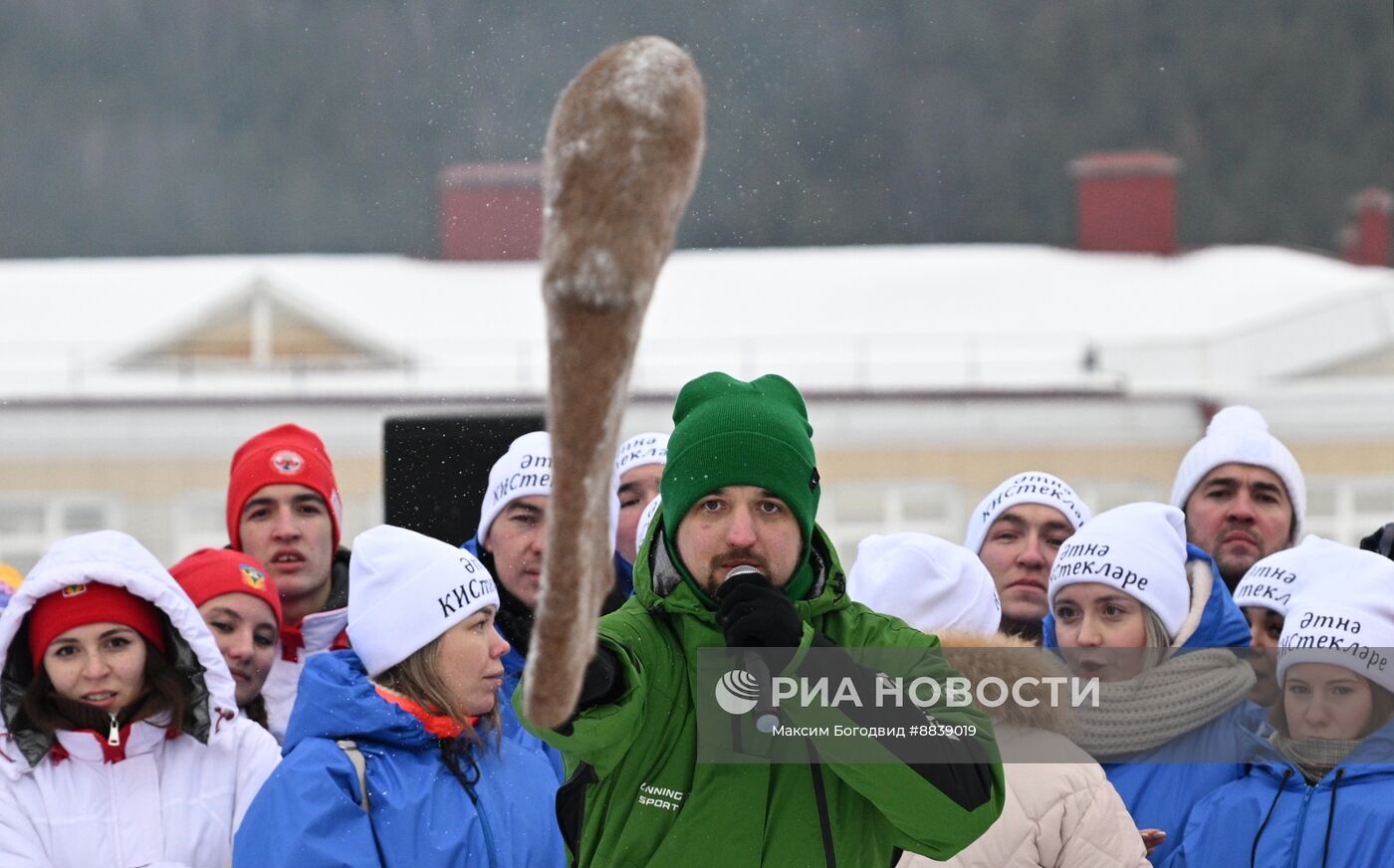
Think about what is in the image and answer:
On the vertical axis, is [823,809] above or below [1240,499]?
below

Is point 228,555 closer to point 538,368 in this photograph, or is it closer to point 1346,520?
point 1346,520

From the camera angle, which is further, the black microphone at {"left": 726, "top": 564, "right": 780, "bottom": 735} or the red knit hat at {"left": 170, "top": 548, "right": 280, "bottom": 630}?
the red knit hat at {"left": 170, "top": 548, "right": 280, "bottom": 630}

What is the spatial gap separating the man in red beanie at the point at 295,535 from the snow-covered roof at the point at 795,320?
13.6m

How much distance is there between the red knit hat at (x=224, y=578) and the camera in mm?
3914

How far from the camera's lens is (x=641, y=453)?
14.4ft

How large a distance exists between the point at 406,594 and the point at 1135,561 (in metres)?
1.23

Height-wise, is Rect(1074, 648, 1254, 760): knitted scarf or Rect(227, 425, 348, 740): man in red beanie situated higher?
Rect(227, 425, 348, 740): man in red beanie

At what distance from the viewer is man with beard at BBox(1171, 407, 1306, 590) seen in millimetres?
4258

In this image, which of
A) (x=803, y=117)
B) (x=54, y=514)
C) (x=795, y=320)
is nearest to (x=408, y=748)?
(x=54, y=514)

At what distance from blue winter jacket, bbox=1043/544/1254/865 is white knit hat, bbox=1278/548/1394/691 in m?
0.13

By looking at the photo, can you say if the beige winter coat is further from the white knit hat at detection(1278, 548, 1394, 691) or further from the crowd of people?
the white knit hat at detection(1278, 548, 1394, 691)

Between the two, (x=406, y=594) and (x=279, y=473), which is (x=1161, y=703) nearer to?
(x=406, y=594)

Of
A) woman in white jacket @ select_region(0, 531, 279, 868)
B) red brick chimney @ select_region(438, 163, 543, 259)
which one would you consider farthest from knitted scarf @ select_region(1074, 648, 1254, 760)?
→ red brick chimney @ select_region(438, 163, 543, 259)

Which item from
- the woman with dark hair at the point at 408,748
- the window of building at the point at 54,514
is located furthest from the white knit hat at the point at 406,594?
the window of building at the point at 54,514
